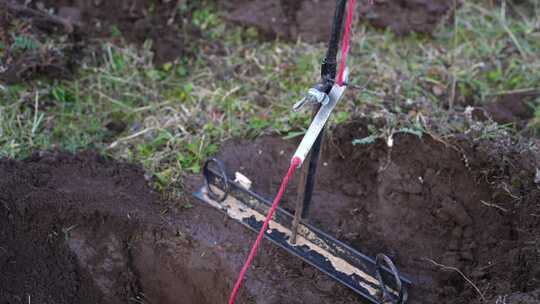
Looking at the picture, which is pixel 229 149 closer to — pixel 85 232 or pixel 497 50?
pixel 85 232

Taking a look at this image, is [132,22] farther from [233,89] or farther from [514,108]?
[514,108]

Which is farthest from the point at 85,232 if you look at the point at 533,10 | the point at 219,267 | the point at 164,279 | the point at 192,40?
the point at 533,10

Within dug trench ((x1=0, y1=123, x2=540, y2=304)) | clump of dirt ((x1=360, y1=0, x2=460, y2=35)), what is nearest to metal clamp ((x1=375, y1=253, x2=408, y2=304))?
dug trench ((x1=0, y1=123, x2=540, y2=304))

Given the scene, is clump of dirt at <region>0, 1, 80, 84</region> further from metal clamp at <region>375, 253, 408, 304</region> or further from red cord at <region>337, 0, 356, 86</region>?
metal clamp at <region>375, 253, 408, 304</region>

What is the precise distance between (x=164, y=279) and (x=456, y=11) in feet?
8.57

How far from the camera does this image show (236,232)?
231 cm

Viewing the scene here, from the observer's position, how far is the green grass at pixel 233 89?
2705mm

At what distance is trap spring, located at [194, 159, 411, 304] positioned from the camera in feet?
6.73

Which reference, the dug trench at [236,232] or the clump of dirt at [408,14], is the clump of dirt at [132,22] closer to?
the dug trench at [236,232]

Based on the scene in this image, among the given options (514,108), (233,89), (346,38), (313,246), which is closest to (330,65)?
(346,38)

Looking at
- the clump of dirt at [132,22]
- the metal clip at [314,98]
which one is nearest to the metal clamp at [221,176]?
the metal clip at [314,98]

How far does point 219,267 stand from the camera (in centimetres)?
222

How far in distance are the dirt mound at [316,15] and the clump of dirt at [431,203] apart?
99cm

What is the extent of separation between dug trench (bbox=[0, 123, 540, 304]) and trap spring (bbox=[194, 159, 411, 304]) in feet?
0.18
